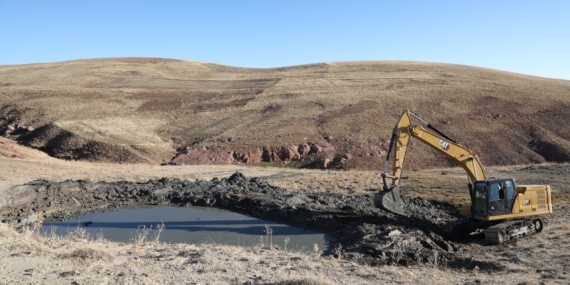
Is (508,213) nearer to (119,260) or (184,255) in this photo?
(184,255)

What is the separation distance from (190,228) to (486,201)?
1065 cm

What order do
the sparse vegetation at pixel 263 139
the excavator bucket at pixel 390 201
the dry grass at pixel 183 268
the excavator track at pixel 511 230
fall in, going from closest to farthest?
the dry grass at pixel 183 268, the sparse vegetation at pixel 263 139, the excavator track at pixel 511 230, the excavator bucket at pixel 390 201

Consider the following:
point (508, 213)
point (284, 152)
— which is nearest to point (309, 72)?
point (284, 152)

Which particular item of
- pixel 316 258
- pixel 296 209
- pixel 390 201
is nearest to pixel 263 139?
pixel 296 209

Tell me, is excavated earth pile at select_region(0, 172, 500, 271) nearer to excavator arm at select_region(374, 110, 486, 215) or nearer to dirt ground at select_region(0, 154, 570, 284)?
dirt ground at select_region(0, 154, 570, 284)

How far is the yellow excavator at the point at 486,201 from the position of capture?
1612cm

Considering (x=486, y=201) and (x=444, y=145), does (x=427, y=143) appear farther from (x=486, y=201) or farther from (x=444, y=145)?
(x=486, y=201)

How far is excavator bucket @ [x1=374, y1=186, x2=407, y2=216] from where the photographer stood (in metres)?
17.0

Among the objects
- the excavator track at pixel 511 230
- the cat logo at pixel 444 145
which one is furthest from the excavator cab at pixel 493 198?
the cat logo at pixel 444 145

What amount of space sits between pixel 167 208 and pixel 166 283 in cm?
1413

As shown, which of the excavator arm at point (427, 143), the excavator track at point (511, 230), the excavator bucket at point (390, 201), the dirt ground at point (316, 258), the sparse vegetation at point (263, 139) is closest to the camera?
the dirt ground at point (316, 258)

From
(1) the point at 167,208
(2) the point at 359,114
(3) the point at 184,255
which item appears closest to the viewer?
(3) the point at 184,255

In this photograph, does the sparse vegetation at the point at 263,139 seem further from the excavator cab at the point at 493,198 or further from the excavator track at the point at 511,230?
the excavator cab at the point at 493,198

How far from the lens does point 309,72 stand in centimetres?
8425
